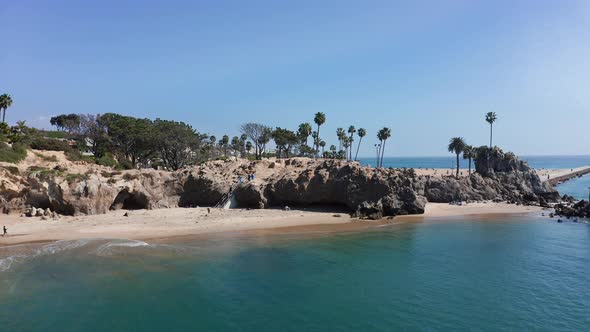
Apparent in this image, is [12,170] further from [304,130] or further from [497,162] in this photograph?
[497,162]

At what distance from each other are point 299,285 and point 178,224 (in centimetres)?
2097

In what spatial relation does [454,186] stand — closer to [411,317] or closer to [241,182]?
[241,182]

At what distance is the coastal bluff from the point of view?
40906 mm

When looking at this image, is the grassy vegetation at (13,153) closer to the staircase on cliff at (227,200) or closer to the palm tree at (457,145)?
the staircase on cliff at (227,200)

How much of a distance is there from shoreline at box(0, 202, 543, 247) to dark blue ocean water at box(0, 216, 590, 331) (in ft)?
10.7

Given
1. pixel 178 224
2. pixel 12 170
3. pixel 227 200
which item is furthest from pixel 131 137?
pixel 178 224

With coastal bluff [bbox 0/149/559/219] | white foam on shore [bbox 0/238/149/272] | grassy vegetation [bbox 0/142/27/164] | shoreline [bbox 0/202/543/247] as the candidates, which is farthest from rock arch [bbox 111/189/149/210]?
grassy vegetation [bbox 0/142/27/164]

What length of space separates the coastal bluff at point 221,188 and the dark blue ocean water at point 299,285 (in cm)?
1132

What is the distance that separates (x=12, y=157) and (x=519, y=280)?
5389cm

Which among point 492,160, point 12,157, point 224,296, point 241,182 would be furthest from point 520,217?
point 12,157

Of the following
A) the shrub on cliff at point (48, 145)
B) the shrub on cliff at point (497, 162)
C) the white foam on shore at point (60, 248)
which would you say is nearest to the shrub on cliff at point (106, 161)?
the shrub on cliff at point (48, 145)

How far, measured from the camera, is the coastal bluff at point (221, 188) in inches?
1610

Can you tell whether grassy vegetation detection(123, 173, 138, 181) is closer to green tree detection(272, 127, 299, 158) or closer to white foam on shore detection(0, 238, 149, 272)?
white foam on shore detection(0, 238, 149, 272)

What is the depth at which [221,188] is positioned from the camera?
5022cm
